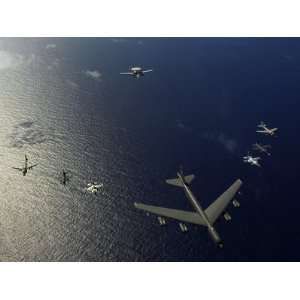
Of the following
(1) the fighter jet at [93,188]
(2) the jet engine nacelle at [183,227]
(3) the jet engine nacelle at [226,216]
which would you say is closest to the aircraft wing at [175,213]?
(2) the jet engine nacelle at [183,227]

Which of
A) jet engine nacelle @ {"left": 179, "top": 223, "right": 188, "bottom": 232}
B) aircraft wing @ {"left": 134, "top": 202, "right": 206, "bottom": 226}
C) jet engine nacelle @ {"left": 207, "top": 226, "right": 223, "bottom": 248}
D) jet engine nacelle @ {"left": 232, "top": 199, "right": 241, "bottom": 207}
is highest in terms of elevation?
jet engine nacelle @ {"left": 232, "top": 199, "right": 241, "bottom": 207}

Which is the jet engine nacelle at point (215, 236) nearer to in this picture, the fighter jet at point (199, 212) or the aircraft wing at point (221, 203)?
the fighter jet at point (199, 212)

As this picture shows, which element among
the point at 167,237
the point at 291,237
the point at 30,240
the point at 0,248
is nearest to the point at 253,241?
the point at 291,237

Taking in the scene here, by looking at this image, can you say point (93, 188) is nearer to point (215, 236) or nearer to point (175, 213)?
point (175, 213)

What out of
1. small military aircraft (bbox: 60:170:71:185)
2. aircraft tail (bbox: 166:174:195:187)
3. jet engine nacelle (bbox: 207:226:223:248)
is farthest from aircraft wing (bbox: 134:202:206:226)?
small military aircraft (bbox: 60:170:71:185)

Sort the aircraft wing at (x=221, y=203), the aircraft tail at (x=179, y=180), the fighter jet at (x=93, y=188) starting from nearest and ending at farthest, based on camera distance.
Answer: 1. the aircraft wing at (x=221, y=203)
2. the aircraft tail at (x=179, y=180)
3. the fighter jet at (x=93, y=188)

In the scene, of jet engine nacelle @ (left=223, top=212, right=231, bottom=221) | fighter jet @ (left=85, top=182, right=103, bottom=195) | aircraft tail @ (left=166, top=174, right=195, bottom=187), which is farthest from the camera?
fighter jet @ (left=85, top=182, right=103, bottom=195)

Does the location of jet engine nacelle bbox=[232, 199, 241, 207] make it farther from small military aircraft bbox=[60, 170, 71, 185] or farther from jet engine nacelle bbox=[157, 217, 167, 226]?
small military aircraft bbox=[60, 170, 71, 185]
